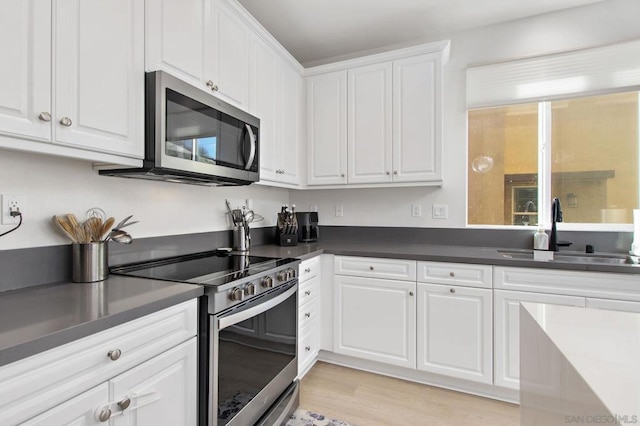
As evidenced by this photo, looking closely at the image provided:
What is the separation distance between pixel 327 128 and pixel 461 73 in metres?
1.18

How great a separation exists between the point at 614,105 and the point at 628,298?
144 cm

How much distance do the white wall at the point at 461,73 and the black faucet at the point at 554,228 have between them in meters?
0.58

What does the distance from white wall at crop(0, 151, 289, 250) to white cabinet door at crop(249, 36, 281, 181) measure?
369 millimetres

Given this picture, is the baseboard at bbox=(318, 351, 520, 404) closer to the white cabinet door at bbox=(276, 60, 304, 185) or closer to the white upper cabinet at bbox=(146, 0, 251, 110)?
the white cabinet door at bbox=(276, 60, 304, 185)

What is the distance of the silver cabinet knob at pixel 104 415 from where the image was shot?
0.88m

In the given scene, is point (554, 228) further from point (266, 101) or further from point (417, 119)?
point (266, 101)

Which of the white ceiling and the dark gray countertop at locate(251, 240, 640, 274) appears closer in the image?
the dark gray countertop at locate(251, 240, 640, 274)

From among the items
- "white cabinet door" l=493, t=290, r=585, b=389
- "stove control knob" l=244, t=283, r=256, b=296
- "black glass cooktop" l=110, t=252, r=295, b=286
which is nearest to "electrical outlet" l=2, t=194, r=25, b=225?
"black glass cooktop" l=110, t=252, r=295, b=286

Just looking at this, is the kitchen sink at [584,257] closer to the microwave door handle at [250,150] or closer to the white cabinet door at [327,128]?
the white cabinet door at [327,128]

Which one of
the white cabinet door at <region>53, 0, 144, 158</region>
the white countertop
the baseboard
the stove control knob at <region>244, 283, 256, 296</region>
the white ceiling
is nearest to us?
the white countertop

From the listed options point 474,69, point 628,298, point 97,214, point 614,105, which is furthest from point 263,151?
point 614,105

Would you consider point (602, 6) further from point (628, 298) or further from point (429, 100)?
point (628, 298)

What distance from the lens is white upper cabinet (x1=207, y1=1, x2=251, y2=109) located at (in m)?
1.72

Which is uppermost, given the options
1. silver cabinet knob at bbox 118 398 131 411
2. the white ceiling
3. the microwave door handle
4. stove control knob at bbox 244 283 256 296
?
the white ceiling
